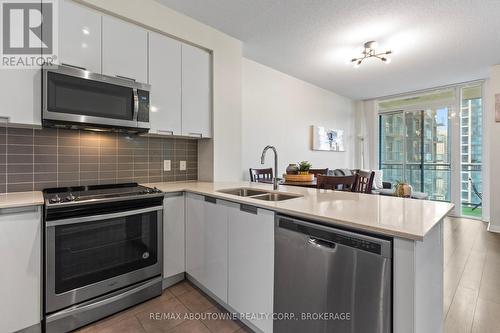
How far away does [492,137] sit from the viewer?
3949mm

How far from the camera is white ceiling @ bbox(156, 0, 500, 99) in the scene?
7.75 ft

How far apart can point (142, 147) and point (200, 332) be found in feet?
5.73

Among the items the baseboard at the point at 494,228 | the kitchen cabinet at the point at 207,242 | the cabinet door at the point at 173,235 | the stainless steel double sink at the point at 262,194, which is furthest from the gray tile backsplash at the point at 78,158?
the baseboard at the point at 494,228

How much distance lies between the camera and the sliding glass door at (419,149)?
17.1 ft

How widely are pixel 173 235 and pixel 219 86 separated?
172 centimetres

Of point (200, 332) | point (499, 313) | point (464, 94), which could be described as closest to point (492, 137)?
point (464, 94)

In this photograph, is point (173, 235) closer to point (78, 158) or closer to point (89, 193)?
point (89, 193)

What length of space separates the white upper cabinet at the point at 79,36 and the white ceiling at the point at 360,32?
0.76 m

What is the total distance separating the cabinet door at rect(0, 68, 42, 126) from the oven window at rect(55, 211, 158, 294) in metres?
0.79

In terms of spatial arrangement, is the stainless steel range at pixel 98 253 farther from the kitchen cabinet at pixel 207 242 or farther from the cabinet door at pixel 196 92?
the cabinet door at pixel 196 92

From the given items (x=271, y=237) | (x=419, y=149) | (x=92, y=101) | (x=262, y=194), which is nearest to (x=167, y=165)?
(x=92, y=101)

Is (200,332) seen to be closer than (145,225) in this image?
Yes

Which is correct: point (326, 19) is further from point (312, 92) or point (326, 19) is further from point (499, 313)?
point (499, 313)

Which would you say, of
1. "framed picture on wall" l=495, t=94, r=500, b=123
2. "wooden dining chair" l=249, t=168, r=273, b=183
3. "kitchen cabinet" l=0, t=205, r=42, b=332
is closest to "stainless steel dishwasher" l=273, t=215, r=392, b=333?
"kitchen cabinet" l=0, t=205, r=42, b=332
